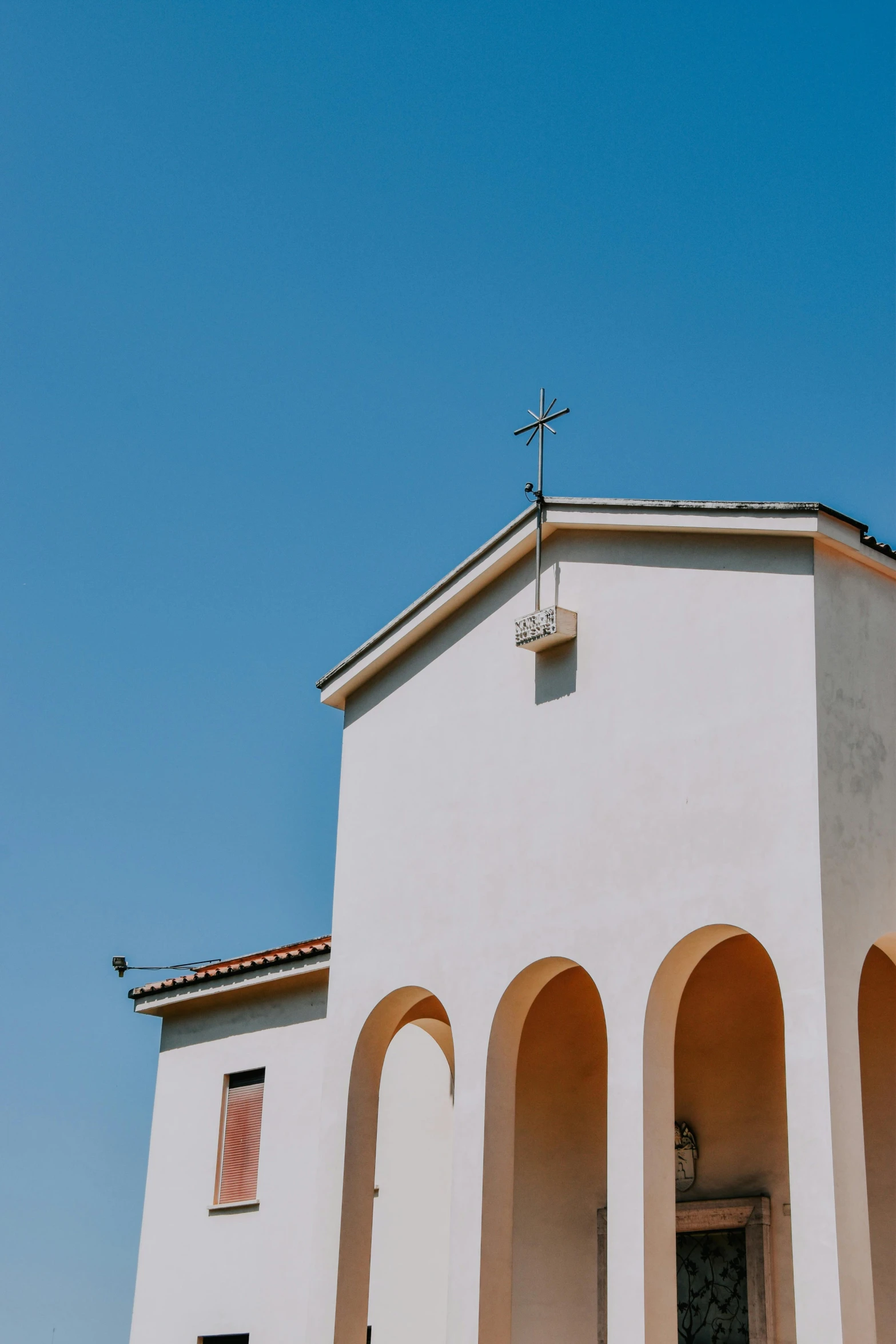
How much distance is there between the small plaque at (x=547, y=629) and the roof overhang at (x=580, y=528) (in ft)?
2.54

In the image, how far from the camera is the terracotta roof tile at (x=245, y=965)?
16.5m

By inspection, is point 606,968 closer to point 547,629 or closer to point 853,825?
point 853,825

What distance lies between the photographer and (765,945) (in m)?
10.4

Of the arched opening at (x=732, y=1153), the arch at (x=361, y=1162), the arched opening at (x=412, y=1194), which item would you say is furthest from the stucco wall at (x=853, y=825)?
the arched opening at (x=412, y=1194)

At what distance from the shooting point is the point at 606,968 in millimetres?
11625

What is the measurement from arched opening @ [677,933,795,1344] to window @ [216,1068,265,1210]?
5570 millimetres

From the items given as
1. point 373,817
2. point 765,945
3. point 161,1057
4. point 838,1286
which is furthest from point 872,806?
point 161,1057

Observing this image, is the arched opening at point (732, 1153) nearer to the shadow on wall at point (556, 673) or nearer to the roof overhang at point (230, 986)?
the shadow on wall at point (556, 673)

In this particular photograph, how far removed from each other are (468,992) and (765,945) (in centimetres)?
322

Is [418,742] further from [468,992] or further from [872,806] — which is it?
[872,806]

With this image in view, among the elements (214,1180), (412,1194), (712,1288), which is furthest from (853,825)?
(214,1180)

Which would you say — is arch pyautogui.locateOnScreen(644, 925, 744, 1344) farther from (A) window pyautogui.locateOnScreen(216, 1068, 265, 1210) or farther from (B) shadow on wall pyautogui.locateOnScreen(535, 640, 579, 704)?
(A) window pyautogui.locateOnScreen(216, 1068, 265, 1210)

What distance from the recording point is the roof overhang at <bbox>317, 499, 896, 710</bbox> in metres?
11.3

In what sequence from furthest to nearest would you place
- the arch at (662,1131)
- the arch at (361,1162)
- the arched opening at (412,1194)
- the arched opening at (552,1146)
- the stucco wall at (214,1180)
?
the stucco wall at (214,1180), the arched opening at (412,1194), the arch at (361,1162), the arched opening at (552,1146), the arch at (662,1131)
